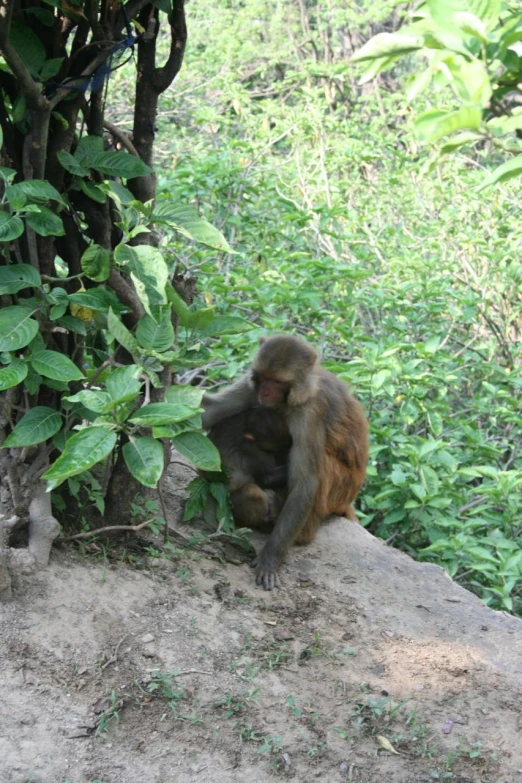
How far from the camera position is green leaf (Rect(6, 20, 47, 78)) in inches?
129

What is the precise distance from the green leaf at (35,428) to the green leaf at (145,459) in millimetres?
377

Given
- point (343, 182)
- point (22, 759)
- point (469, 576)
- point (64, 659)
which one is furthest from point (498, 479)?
point (343, 182)

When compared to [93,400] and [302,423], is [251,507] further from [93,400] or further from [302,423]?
[93,400]

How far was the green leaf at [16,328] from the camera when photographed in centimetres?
313

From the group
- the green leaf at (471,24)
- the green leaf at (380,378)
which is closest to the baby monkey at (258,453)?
the green leaf at (380,378)

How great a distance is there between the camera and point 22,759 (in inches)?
113

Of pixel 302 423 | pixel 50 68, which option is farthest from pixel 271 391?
pixel 50 68

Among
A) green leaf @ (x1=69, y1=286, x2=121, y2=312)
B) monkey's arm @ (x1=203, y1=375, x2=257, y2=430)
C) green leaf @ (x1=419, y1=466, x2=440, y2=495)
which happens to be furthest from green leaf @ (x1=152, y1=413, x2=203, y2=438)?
green leaf @ (x1=419, y1=466, x2=440, y2=495)

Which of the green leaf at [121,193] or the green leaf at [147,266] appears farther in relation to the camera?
the green leaf at [121,193]

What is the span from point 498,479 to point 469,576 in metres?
0.98

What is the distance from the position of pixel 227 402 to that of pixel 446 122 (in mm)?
3923

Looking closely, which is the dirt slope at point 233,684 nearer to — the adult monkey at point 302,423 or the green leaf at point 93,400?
the adult monkey at point 302,423

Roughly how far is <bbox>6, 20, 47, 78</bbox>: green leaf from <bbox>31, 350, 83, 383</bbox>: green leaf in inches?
42.3

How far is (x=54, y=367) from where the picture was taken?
3.27 m
